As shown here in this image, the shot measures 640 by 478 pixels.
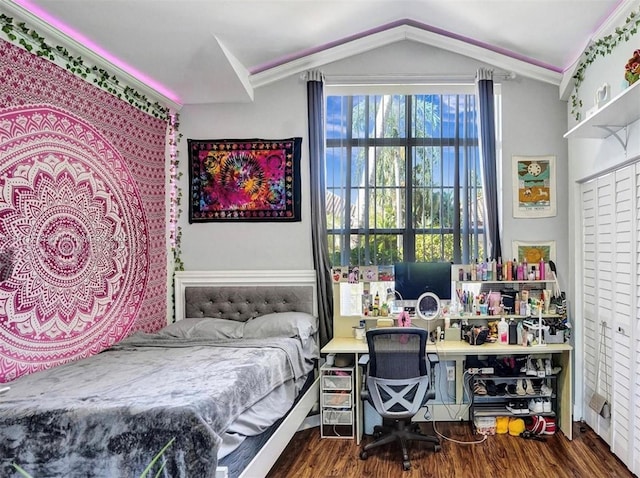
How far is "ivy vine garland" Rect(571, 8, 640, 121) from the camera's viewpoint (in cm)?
284

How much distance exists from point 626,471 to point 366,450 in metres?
1.68

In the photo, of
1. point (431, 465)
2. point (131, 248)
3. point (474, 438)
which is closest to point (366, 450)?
point (431, 465)

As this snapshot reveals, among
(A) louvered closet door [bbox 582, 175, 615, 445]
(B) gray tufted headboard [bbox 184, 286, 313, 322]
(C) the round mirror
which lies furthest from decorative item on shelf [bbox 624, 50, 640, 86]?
(B) gray tufted headboard [bbox 184, 286, 313, 322]

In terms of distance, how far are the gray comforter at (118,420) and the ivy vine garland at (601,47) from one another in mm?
3186

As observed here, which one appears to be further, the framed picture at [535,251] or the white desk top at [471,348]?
the framed picture at [535,251]

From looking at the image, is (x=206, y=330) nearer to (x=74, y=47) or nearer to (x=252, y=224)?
(x=252, y=224)

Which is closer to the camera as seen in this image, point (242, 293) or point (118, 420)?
point (118, 420)

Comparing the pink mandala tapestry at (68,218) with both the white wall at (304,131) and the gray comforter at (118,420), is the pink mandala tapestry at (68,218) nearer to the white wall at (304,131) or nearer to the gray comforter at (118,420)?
the gray comforter at (118,420)

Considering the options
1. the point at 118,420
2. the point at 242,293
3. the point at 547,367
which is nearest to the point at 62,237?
the point at 118,420

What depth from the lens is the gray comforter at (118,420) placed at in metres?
1.85

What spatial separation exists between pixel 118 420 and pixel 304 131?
2964 millimetres

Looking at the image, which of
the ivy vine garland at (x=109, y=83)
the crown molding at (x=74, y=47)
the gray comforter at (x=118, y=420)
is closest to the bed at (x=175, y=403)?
the gray comforter at (x=118, y=420)

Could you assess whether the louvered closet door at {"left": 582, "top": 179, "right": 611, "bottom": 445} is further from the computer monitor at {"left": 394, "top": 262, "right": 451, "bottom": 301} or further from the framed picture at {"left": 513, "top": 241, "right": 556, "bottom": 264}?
the computer monitor at {"left": 394, "top": 262, "right": 451, "bottom": 301}

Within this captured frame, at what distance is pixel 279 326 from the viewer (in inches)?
142
